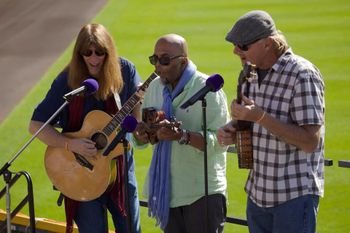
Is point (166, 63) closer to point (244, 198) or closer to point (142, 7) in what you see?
point (244, 198)

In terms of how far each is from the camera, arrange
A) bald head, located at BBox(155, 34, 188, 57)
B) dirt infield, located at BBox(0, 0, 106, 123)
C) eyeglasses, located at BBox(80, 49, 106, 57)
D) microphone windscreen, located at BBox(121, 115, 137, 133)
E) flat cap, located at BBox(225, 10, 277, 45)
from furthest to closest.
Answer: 1. dirt infield, located at BBox(0, 0, 106, 123)
2. eyeglasses, located at BBox(80, 49, 106, 57)
3. bald head, located at BBox(155, 34, 188, 57)
4. microphone windscreen, located at BBox(121, 115, 137, 133)
5. flat cap, located at BBox(225, 10, 277, 45)

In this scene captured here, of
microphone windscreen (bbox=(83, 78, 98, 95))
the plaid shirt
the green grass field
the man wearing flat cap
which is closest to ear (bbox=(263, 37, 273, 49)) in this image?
the man wearing flat cap

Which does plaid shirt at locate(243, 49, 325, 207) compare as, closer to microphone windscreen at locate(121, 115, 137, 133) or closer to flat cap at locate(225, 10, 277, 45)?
flat cap at locate(225, 10, 277, 45)

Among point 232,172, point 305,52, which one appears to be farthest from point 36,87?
point 232,172

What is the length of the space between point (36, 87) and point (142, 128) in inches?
372

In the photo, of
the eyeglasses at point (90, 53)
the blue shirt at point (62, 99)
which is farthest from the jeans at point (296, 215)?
the eyeglasses at point (90, 53)

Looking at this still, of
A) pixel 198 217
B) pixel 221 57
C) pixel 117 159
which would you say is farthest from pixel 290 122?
pixel 221 57

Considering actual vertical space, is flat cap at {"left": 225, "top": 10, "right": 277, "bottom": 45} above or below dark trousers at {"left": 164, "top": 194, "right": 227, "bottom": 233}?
above

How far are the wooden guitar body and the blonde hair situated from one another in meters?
0.21

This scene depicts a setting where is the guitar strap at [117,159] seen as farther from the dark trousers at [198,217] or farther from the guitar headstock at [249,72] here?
the guitar headstock at [249,72]

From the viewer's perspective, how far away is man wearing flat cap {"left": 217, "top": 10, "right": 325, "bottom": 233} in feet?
15.6

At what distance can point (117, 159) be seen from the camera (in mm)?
6188

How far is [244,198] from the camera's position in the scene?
8.81 metres

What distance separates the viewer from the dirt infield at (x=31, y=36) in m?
15.1
